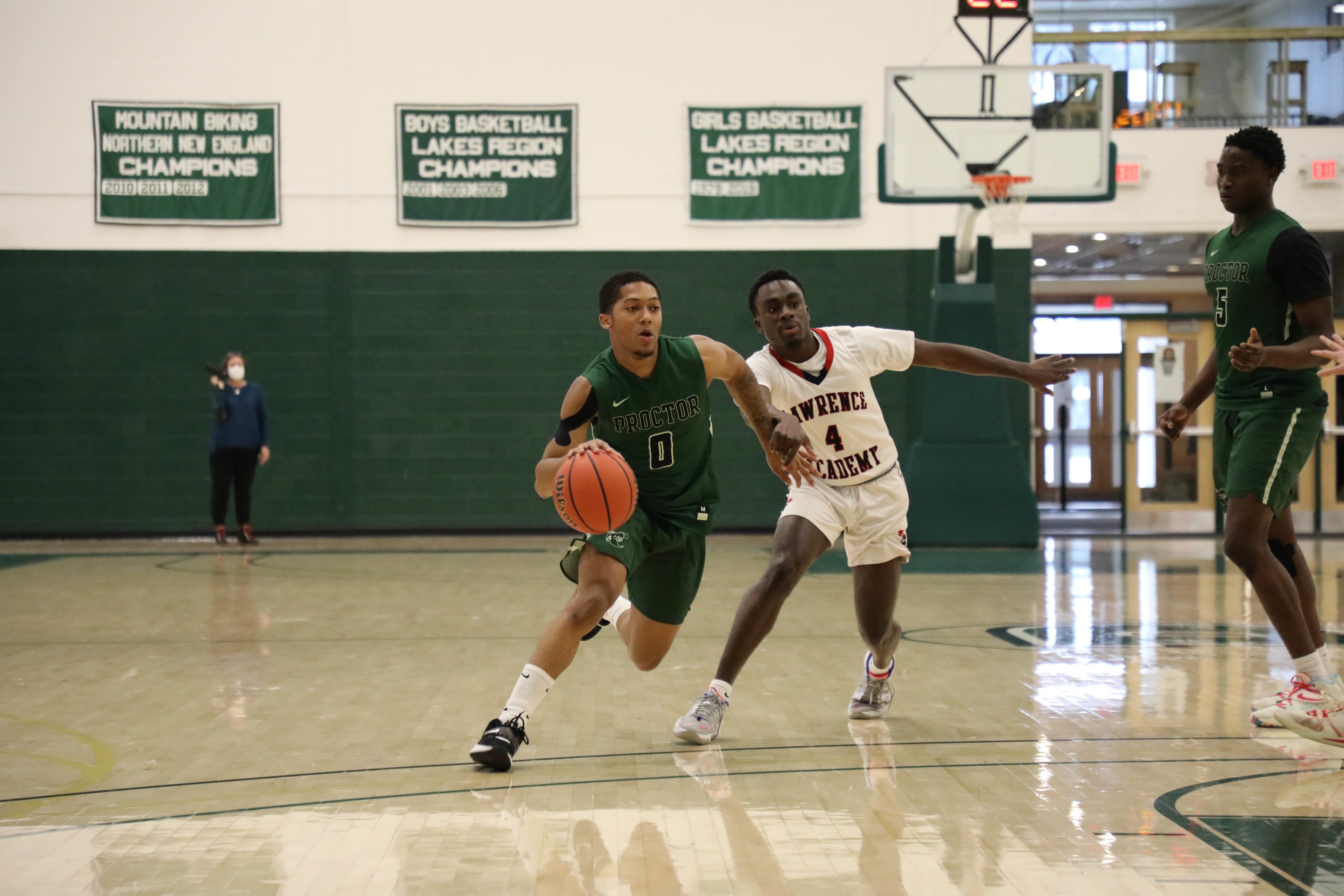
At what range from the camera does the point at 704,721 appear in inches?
159

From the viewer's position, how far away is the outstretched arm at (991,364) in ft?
13.8

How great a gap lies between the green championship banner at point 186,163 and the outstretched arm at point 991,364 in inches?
365

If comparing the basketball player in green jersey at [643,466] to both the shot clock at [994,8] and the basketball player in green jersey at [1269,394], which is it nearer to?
the basketball player in green jersey at [1269,394]

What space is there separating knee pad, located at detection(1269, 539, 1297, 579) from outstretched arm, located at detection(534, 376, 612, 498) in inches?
90.9

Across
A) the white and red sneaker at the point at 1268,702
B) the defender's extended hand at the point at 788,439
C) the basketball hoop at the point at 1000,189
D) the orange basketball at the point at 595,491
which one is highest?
the basketball hoop at the point at 1000,189

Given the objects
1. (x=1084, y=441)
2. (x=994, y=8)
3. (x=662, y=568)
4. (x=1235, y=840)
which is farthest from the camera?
(x=1084, y=441)

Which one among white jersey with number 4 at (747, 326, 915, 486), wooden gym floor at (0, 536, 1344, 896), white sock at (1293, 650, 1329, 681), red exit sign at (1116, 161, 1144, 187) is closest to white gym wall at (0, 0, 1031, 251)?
red exit sign at (1116, 161, 1144, 187)

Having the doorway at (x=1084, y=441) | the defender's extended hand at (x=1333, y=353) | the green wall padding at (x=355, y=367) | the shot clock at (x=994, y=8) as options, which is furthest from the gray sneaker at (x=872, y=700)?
the doorway at (x=1084, y=441)

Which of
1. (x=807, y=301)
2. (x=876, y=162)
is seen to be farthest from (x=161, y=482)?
(x=876, y=162)

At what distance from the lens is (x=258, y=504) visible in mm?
12172

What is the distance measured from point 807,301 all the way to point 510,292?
2.94 metres

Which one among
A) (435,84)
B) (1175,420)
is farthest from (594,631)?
(435,84)

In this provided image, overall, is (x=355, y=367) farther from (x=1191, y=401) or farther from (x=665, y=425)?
(x=1191, y=401)

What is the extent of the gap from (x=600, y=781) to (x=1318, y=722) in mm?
2249
